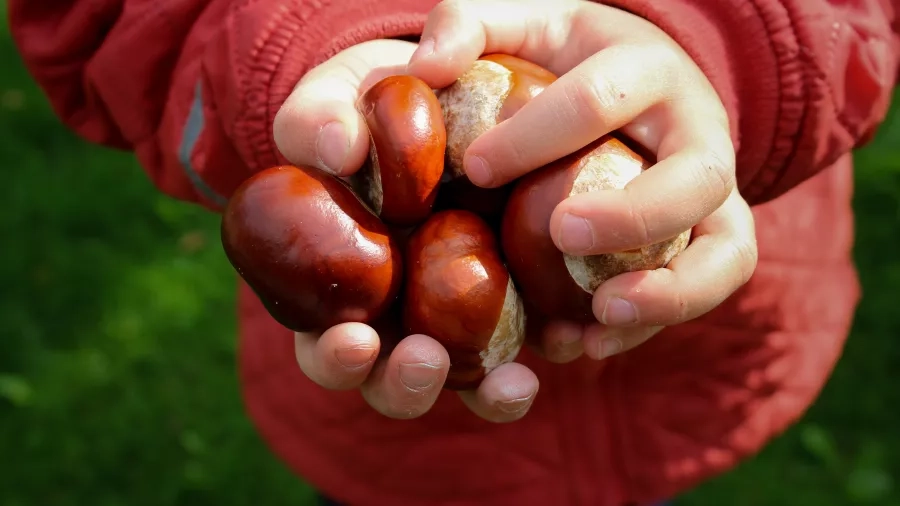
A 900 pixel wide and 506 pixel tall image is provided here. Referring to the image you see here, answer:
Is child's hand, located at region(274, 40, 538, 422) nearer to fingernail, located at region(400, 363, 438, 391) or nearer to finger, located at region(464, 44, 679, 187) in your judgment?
fingernail, located at region(400, 363, 438, 391)

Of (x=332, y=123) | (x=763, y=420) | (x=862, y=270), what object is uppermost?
(x=332, y=123)

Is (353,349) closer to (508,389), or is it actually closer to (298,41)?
(508,389)

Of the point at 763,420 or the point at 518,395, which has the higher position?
the point at 518,395

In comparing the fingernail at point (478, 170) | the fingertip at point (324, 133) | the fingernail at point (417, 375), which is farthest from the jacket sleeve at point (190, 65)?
the fingernail at point (417, 375)

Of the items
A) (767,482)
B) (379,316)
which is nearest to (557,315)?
(379,316)

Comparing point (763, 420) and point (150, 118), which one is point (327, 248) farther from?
point (763, 420)
